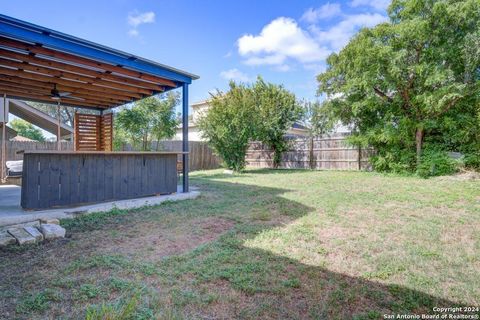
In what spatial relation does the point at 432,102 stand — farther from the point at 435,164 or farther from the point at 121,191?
the point at 121,191

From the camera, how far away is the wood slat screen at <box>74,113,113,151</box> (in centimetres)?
774

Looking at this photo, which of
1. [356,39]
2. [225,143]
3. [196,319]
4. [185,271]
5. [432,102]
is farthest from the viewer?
[225,143]

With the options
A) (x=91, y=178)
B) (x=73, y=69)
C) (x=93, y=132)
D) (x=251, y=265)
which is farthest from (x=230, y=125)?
(x=251, y=265)

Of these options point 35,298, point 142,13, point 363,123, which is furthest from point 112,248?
point 363,123

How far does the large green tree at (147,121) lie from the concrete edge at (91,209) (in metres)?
6.69

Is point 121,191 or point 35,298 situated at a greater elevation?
point 121,191

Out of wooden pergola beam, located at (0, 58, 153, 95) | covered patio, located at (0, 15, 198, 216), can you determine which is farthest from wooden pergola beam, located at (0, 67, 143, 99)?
wooden pergola beam, located at (0, 58, 153, 95)

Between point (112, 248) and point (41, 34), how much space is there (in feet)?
9.49

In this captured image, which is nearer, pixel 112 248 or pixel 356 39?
pixel 112 248

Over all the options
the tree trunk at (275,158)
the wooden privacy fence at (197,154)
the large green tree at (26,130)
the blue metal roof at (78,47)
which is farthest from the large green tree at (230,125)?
the large green tree at (26,130)

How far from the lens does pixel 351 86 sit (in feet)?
30.7

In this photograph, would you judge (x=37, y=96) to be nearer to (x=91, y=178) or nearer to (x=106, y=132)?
(x=106, y=132)

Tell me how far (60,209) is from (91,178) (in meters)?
0.66

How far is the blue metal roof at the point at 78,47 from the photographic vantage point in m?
3.37
